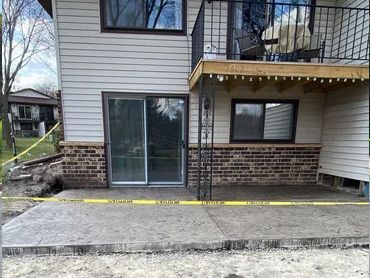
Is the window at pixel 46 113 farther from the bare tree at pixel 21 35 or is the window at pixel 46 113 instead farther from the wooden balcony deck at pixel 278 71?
the wooden balcony deck at pixel 278 71

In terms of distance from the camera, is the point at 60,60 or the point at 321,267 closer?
the point at 321,267

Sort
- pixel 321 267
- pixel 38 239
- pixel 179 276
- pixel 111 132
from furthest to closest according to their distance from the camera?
1. pixel 111 132
2. pixel 38 239
3. pixel 321 267
4. pixel 179 276

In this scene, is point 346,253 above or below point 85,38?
below

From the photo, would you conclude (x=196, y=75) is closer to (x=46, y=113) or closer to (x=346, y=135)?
(x=346, y=135)

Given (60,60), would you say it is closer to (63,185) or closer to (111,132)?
(111,132)

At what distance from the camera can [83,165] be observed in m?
5.08

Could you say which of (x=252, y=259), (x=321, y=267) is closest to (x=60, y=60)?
(x=252, y=259)

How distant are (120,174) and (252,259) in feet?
Answer: 11.1

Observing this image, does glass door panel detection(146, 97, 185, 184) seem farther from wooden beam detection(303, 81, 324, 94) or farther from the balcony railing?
wooden beam detection(303, 81, 324, 94)

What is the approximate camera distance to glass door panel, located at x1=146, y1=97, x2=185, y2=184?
5.12 m

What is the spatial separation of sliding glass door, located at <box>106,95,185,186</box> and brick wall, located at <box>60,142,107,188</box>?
0.22 m

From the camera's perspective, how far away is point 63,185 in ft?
16.9

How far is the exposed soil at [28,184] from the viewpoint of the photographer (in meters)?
4.00

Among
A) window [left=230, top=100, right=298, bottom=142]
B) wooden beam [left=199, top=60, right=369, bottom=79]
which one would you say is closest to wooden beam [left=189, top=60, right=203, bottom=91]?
wooden beam [left=199, top=60, right=369, bottom=79]
